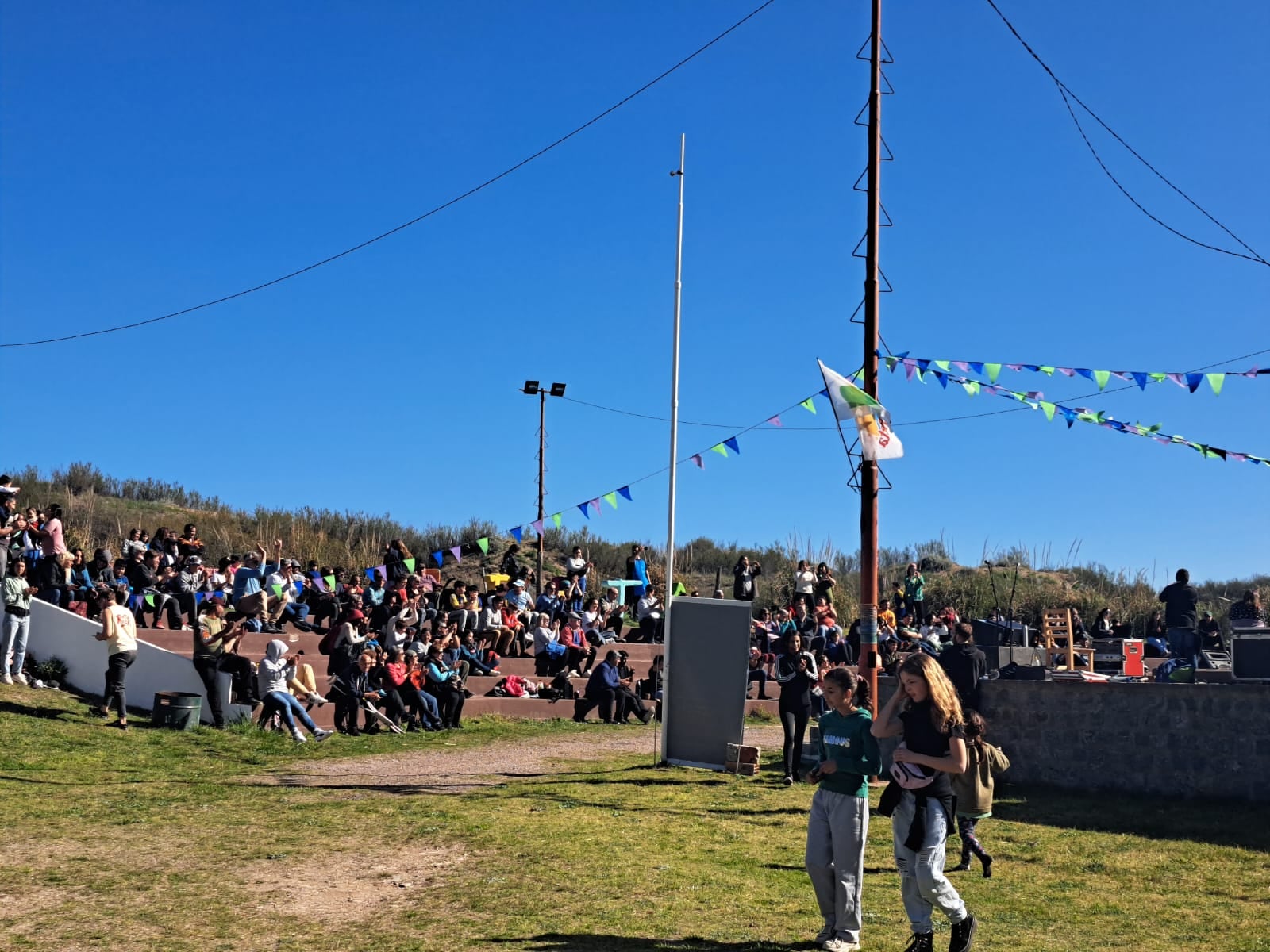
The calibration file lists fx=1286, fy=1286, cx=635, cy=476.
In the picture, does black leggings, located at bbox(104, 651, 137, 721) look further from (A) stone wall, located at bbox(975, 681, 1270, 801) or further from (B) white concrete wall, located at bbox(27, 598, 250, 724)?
(A) stone wall, located at bbox(975, 681, 1270, 801)

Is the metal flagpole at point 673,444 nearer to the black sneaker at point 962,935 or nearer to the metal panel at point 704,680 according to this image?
the metal panel at point 704,680

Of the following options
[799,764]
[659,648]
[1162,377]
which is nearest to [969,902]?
[799,764]

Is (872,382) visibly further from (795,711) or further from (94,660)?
(94,660)

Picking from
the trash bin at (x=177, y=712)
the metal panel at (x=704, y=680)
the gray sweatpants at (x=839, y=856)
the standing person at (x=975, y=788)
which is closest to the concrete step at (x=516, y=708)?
the trash bin at (x=177, y=712)

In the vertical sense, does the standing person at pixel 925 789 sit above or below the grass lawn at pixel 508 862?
above

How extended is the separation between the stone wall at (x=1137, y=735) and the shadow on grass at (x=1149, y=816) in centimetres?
25

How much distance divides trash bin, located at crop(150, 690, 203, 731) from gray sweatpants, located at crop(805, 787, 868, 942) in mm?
12430

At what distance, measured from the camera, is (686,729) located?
1775 cm

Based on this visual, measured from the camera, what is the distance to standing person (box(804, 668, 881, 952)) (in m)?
8.05

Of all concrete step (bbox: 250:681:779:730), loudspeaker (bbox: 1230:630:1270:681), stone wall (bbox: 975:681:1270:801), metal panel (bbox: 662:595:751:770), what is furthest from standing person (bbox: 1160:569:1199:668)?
metal panel (bbox: 662:595:751:770)

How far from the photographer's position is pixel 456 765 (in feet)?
56.3

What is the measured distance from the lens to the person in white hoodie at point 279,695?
1828 cm

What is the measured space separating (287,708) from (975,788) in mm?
10731

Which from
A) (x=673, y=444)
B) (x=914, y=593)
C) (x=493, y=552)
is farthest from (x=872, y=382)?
(x=493, y=552)
